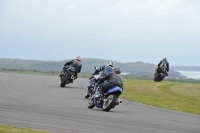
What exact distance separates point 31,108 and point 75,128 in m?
4.77

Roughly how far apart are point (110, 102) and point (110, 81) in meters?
0.78

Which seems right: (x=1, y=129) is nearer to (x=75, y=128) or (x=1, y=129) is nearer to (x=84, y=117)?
(x=75, y=128)

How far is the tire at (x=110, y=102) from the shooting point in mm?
19781

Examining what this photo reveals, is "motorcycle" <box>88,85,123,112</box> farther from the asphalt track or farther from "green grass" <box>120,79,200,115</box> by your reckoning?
"green grass" <box>120,79,200,115</box>

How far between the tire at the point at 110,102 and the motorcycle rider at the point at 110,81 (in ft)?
1.18

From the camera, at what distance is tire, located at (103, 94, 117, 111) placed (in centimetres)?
1978

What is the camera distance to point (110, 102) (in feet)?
65.0

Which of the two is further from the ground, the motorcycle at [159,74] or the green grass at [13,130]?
the motorcycle at [159,74]

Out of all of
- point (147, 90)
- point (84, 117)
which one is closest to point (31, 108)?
point (84, 117)

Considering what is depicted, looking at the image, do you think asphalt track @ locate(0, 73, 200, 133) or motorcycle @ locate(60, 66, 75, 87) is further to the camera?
motorcycle @ locate(60, 66, 75, 87)

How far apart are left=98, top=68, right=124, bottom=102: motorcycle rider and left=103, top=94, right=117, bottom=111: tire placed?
1.18 feet

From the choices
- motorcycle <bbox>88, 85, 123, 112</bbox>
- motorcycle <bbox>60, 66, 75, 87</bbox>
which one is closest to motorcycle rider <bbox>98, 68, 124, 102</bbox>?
motorcycle <bbox>88, 85, 123, 112</bbox>

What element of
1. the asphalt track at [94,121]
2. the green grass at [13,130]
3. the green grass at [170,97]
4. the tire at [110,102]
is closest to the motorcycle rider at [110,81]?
the tire at [110,102]

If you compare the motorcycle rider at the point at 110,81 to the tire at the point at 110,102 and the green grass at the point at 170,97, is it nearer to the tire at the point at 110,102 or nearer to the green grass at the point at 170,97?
the tire at the point at 110,102
